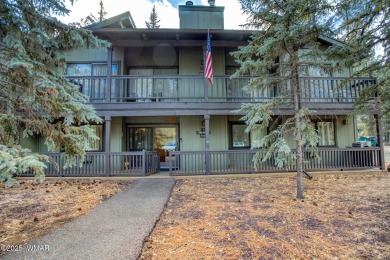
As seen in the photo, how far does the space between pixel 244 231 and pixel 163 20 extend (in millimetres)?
39761

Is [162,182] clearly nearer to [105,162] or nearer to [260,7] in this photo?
[105,162]

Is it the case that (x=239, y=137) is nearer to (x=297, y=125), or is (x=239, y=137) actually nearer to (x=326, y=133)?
(x=326, y=133)

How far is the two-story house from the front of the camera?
9500mm

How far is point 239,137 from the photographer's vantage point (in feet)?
37.0

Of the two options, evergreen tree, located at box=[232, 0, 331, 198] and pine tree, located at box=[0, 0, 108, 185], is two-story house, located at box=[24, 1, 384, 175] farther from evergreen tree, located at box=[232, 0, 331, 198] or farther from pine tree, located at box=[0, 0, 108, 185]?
pine tree, located at box=[0, 0, 108, 185]

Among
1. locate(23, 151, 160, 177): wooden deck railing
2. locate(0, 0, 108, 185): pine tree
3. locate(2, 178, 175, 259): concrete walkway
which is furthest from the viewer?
locate(23, 151, 160, 177): wooden deck railing

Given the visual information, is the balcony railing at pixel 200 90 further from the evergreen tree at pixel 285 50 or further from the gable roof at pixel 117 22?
the evergreen tree at pixel 285 50

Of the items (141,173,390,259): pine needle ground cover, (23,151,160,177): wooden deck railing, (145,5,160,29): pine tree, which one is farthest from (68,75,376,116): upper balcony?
(145,5,160,29): pine tree

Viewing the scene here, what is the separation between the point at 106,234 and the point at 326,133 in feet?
36.9

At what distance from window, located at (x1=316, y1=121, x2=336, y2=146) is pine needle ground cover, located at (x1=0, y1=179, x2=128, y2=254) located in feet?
31.3

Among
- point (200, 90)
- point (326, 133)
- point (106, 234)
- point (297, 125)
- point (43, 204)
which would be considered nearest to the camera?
point (106, 234)

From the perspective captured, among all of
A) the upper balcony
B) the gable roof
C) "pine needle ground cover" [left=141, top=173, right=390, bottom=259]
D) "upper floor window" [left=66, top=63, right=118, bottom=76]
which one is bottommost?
"pine needle ground cover" [left=141, top=173, right=390, bottom=259]

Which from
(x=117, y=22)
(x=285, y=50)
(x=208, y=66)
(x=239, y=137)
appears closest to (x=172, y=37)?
(x=208, y=66)

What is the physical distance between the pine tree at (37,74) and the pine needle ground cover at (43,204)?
1239 mm
